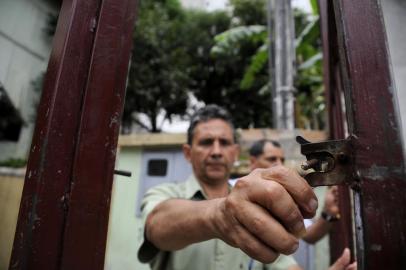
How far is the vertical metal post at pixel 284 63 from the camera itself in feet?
15.5

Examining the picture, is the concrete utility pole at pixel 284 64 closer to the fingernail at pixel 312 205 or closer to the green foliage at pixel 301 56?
the green foliage at pixel 301 56

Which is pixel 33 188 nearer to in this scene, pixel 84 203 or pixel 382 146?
pixel 84 203

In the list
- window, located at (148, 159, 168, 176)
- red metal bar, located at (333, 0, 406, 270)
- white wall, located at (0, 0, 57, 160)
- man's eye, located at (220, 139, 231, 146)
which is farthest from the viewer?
window, located at (148, 159, 168, 176)

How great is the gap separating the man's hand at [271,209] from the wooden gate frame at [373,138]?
84 millimetres

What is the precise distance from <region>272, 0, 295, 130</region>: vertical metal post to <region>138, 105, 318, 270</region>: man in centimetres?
297

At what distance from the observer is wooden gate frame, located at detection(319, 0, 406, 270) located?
41 cm

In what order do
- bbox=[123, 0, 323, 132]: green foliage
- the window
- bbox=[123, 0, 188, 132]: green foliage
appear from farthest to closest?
1. bbox=[123, 0, 323, 132]: green foliage
2. bbox=[123, 0, 188, 132]: green foliage
3. the window

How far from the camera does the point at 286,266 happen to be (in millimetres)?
1440

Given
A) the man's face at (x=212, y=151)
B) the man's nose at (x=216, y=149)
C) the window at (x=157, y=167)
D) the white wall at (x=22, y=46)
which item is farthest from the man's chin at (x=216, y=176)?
the window at (x=157, y=167)

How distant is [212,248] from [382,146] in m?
1.13

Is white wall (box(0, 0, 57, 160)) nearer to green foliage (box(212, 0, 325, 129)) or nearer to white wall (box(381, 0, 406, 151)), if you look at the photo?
white wall (box(381, 0, 406, 151))

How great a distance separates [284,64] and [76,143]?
4.80 m

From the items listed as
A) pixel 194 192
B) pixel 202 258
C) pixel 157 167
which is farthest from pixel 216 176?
pixel 157 167

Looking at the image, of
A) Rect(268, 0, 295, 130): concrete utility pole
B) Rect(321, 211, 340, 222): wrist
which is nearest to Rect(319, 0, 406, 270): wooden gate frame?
Rect(321, 211, 340, 222): wrist
